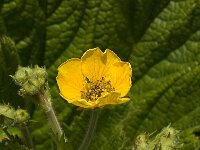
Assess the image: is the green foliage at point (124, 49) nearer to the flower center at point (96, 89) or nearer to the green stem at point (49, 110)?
the flower center at point (96, 89)

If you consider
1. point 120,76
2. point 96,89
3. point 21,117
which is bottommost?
point 21,117

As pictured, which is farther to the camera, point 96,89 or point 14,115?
point 96,89

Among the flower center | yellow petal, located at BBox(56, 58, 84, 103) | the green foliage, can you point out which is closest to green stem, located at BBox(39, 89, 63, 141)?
yellow petal, located at BBox(56, 58, 84, 103)

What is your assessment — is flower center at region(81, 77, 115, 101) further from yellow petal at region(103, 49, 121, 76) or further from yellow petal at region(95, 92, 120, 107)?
yellow petal at region(95, 92, 120, 107)

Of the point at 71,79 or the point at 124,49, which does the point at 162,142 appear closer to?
the point at 71,79

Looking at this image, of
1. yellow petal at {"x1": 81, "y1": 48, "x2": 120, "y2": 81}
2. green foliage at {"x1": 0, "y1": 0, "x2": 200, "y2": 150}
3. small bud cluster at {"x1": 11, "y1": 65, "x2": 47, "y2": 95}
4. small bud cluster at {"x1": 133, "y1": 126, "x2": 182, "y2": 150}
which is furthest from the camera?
green foliage at {"x1": 0, "y1": 0, "x2": 200, "y2": 150}

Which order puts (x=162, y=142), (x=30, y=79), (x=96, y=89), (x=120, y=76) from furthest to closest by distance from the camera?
(x=96, y=89) < (x=120, y=76) < (x=30, y=79) < (x=162, y=142)

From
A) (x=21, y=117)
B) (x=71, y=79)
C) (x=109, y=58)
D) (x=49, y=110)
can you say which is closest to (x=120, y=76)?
(x=109, y=58)
